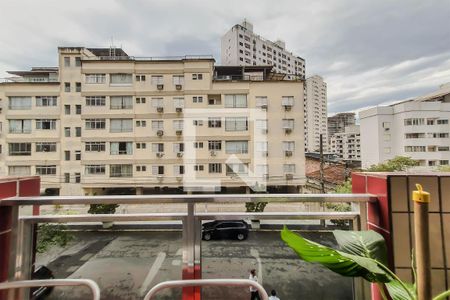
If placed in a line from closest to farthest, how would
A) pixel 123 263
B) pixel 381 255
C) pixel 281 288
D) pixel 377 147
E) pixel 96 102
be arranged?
pixel 381 255 → pixel 281 288 → pixel 123 263 → pixel 96 102 → pixel 377 147

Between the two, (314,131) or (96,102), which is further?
(314,131)

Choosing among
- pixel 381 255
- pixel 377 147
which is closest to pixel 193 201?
pixel 381 255

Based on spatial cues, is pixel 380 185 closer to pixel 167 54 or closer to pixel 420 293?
pixel 420 293

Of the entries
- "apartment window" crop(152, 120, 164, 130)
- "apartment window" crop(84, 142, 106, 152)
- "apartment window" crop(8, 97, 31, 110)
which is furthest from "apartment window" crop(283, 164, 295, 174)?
"apartment window" crop(8, 97, 31, 110)

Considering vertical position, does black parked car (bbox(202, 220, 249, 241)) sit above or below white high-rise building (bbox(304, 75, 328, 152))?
below

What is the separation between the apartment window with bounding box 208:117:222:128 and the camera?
13695 millimetres

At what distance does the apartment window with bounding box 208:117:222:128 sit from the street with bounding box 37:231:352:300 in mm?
9486

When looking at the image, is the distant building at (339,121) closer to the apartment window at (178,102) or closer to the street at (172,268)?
the apartment window at (178,102)

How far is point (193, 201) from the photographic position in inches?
43.1

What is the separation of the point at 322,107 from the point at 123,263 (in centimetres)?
6346

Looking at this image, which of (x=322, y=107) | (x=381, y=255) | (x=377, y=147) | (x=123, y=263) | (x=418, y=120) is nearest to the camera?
(x=381, y=255)

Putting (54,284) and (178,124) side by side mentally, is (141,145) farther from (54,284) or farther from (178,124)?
(54,284)

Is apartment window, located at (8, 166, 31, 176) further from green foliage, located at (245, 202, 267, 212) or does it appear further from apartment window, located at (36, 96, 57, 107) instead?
green foliage, located at (245, 202, 267, 212)

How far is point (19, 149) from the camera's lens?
552 inches
